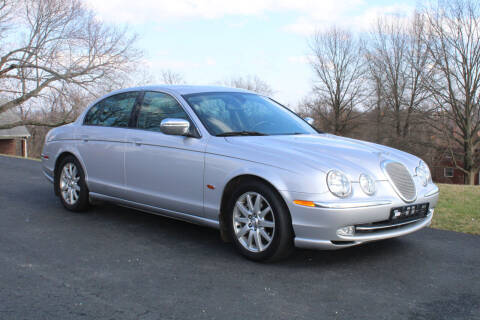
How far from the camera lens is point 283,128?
5465 millimetres

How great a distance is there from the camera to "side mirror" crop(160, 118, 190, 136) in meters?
4.92

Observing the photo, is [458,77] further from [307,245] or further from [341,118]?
[307,245]

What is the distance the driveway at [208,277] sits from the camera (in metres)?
3.35

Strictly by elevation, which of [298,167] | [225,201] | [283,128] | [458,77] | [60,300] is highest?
[458,77]

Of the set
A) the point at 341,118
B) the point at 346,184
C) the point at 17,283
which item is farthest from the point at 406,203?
the point at 341,118

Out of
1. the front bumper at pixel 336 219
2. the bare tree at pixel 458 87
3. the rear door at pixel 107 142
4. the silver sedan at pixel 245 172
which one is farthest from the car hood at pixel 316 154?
the bare tree at pixel 458 87

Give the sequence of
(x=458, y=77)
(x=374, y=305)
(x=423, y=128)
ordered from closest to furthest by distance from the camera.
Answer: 1. (x=374, y=305)
2. (x=458, y=77)
3. (x=423, y=128)

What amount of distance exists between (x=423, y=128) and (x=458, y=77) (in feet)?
18.7

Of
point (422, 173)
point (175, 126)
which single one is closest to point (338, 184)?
point (422, 173)

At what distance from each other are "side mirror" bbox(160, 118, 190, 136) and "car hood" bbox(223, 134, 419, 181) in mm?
472

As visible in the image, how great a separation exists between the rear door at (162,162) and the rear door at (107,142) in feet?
0.59

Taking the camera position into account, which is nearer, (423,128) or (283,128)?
(283,128)

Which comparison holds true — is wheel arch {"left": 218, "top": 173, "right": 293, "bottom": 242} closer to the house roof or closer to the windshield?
the windshield

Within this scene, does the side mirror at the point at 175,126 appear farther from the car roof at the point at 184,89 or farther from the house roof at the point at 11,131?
the house roof at the point at 11,131
